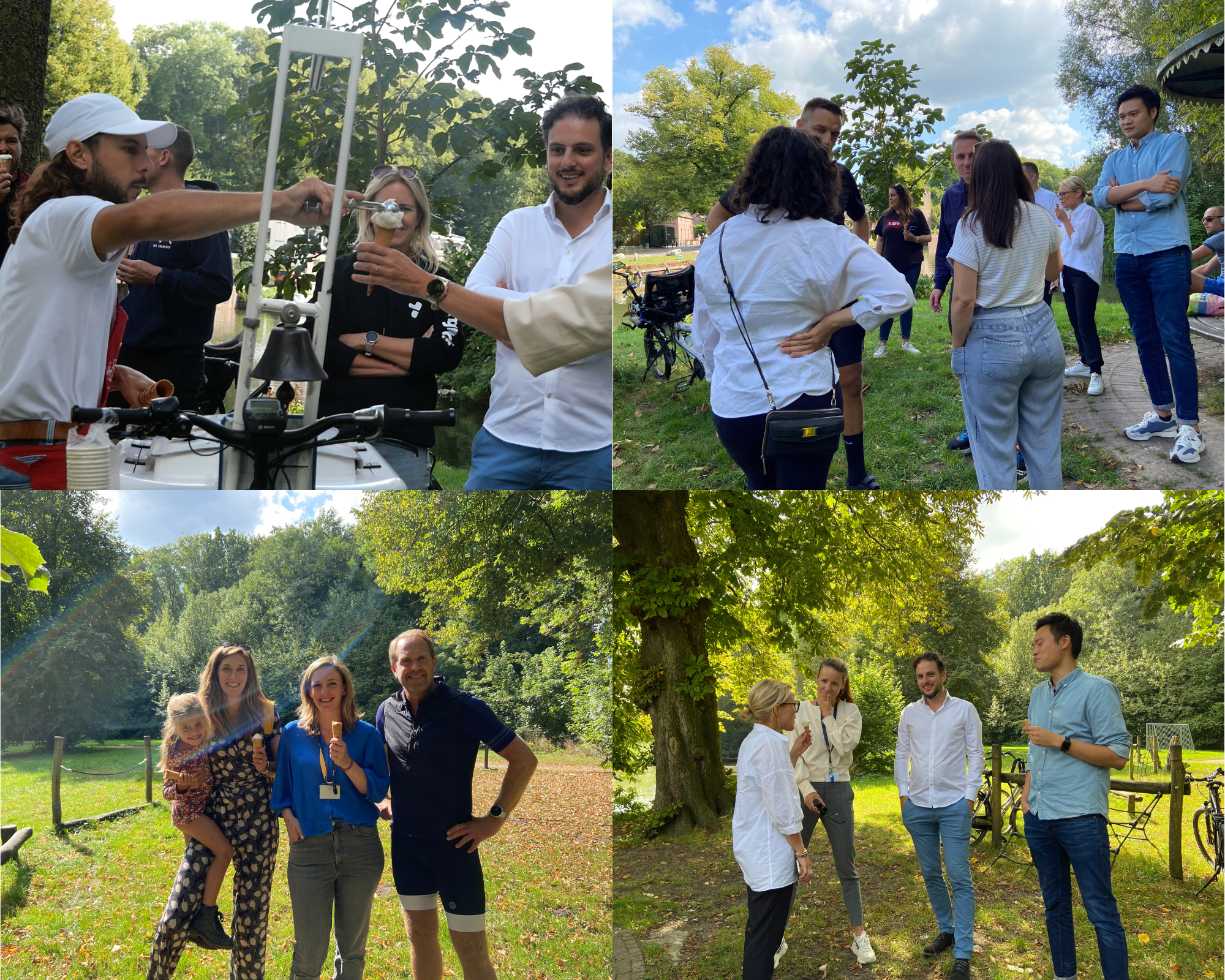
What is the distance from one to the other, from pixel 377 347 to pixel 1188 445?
3544 mm

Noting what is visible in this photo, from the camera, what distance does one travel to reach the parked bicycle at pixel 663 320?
16.7 ft

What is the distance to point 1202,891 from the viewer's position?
4566 mm

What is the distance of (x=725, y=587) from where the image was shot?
5203 mm

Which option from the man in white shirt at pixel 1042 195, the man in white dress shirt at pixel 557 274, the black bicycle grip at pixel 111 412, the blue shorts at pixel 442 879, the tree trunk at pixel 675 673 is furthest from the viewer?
the tree trunk at pixel 675 673

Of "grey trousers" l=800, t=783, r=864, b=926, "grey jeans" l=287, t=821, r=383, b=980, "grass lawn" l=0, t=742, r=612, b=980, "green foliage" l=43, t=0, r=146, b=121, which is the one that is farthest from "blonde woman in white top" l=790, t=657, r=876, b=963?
"green foliage" l=43, t=0, r=146, b=121

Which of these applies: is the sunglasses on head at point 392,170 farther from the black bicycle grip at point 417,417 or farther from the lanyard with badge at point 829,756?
the lanyard with badge at point 829,756

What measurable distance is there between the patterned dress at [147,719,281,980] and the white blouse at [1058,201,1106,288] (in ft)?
13.2

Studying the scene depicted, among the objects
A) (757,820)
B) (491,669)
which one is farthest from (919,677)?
(491,669)

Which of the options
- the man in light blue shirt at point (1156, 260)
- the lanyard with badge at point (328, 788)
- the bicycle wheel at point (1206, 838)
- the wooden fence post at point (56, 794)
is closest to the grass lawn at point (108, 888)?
the wooden fence post at point (56, 794)

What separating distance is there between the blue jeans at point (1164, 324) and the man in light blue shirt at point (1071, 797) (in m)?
1.30

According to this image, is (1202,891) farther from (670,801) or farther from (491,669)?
(491,669)

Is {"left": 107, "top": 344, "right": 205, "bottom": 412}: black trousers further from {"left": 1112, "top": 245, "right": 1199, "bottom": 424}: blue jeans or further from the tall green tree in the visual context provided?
{"left": 1112, "top": 245, "right": 1199, "bottom": 424}: blue jeans

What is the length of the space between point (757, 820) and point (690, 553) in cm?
148

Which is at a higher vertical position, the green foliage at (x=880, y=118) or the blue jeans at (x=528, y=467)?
the green foliage at (x=880, y=118)
